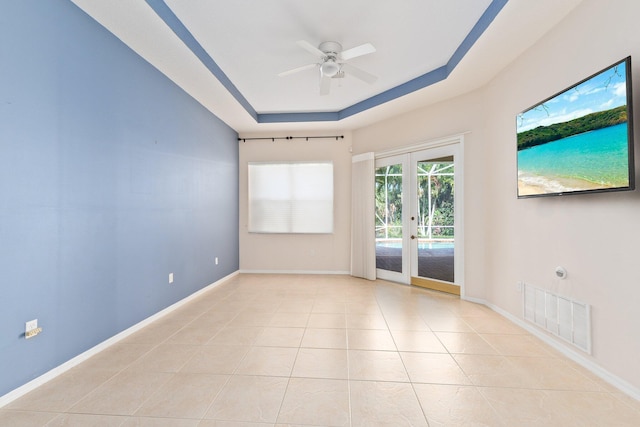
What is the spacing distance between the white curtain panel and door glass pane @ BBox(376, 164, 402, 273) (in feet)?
0.36

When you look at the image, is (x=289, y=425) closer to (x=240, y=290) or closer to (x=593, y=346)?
(x=593, y=346)

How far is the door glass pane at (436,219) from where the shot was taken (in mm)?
4145

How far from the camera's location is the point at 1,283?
1730 millimetres

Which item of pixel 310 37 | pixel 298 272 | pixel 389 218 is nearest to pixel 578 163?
pixel 310 37

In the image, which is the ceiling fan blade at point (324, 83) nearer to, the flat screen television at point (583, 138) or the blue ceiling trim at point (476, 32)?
the blue ceiling trim at point (476, 32)

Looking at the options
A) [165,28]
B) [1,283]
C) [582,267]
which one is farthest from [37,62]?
[582,267]

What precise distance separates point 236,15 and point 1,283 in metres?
2.71

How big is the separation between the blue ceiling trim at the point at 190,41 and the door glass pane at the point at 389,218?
9.17 ft

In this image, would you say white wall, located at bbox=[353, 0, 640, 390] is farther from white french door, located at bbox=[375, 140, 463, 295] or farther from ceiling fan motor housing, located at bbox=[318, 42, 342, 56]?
ceiling fan motor housing, located at bbox=[318, 42, 342, 56]

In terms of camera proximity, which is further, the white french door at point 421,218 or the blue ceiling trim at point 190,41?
the white french door at point 421,218

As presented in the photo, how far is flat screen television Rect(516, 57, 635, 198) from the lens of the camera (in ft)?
5.87

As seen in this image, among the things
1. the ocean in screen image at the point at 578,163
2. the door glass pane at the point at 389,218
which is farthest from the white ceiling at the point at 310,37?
the door glass pane at the point at 389,218

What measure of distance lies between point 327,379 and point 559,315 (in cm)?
213

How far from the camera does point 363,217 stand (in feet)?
17.1
